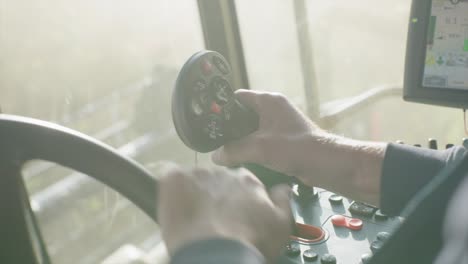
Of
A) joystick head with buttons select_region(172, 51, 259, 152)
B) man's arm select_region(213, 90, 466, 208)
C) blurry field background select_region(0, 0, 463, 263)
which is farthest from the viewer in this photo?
blurry field background select_region(0, 0, 463, 263)

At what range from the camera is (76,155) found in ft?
2.11

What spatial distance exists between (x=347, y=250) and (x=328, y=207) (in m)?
0.15

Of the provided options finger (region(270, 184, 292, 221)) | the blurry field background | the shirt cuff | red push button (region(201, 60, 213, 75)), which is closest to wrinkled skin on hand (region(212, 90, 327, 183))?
red push button (region(201, 60, 213, 75))

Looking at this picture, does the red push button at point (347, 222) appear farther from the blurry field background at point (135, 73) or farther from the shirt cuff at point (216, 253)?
the shirt cuff at point (216, 253)

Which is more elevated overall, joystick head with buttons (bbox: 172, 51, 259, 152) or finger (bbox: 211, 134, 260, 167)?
joystick head with buttons (bbox: 172, 51, 259, 152)

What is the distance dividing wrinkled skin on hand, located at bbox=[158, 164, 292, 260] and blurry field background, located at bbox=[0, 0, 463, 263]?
531 mm

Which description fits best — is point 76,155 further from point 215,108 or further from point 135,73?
point 135,73

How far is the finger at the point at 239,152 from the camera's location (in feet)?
3.67

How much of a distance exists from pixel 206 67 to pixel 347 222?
39cm

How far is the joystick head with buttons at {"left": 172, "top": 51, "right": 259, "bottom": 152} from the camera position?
3.17 ft

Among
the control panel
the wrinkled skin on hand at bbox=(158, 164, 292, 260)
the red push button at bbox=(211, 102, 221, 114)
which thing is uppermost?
the wrinkled skin on hand at bbox=(158, 164, 292, 260)

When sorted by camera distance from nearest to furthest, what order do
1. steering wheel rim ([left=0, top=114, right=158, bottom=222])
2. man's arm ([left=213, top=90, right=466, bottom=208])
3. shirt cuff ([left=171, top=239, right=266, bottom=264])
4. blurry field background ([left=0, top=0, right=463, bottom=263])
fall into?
shirt cuff ([left=171, top=239, right=266, bottom=264]), steering wheel rim ([left=0, top=114, right=158, bottom=222]), man's arm ([left=213, top=90, right=466, bottom=208]), blurry field background ([left=0, top=0, right=463, bottom=263])

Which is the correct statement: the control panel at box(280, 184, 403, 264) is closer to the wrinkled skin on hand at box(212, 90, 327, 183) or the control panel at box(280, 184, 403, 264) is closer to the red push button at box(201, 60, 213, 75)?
the wrinkled skin on hand at box(212, 90, 327, 183)

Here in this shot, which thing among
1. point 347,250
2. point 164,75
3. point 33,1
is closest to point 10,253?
point 347,250
